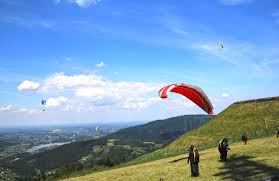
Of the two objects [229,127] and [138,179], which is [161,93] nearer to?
[138,179]

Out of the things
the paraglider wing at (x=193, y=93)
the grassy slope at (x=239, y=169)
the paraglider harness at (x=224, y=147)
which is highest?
the paraglider wing at (x=193, y=93)

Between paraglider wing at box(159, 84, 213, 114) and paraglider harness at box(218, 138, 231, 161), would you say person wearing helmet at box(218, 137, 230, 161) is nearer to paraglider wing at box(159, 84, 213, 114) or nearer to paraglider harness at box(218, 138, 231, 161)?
paraglider harness at box(218, 138, 231, 161)

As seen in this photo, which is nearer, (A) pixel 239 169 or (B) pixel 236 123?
(A) pixel 239 169

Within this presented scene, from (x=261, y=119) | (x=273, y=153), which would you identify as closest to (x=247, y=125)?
(x=261, y=119)

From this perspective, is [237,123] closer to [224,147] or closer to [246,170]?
[224,147]

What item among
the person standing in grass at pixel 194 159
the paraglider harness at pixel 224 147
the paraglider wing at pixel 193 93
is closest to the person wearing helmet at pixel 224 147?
the paraglider harness at pixel 224 147

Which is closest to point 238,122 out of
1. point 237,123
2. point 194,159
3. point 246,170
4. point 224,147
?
point 237,123

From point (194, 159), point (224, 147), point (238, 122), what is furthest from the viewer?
point (238, 122)

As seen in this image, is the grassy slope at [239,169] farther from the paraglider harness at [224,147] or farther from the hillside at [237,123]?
the hillside at [237,123]

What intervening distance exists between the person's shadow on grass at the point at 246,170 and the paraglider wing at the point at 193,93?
5.23 meters

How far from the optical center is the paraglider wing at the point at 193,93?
87.0 feet

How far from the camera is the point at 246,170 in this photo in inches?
1048

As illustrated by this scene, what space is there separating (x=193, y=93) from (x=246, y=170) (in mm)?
7458

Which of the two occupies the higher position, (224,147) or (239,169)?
(224,147)
